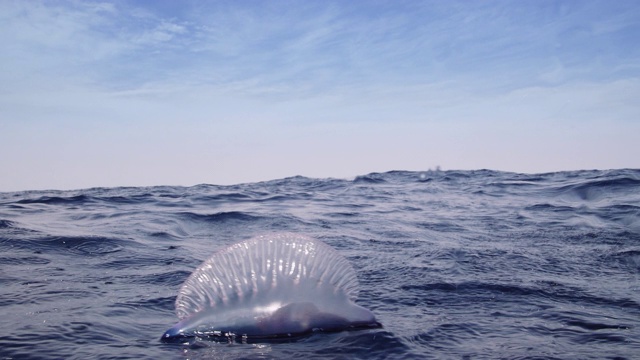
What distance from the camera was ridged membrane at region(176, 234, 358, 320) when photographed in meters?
2.70

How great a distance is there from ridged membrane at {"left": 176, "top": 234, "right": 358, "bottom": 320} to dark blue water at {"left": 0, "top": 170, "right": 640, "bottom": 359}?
0.74 ft

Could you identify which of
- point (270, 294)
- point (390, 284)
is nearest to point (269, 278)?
point (270, 294)

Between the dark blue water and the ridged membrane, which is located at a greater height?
the ridged membrane

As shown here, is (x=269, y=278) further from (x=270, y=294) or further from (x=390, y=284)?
(x=390, y=284)

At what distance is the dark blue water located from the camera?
2.51 meters

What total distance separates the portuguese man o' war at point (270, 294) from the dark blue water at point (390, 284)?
0.11m

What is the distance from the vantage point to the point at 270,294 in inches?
107

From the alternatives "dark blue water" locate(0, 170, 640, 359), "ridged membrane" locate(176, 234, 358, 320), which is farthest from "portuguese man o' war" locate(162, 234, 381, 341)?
"dark blue water" locate(0, 170, 640, 359)

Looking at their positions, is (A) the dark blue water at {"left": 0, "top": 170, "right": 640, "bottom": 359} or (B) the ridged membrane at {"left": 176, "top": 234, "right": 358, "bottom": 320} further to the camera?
(B) the ridged membrane at {"left": 176, "top": 234, "right": 358, "bottom": 320}

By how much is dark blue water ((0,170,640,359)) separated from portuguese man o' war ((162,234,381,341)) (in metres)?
0.11

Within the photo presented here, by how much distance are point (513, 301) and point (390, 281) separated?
0.94 metres

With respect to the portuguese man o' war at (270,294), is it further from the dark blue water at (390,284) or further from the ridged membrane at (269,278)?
the dark blue water at (390,284)

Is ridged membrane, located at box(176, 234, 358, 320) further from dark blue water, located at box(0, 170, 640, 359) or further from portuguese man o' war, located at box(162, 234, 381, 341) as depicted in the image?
dark blue water, located at box(0, 170, 640, 359)

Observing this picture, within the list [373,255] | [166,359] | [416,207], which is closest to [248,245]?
[166,359]
